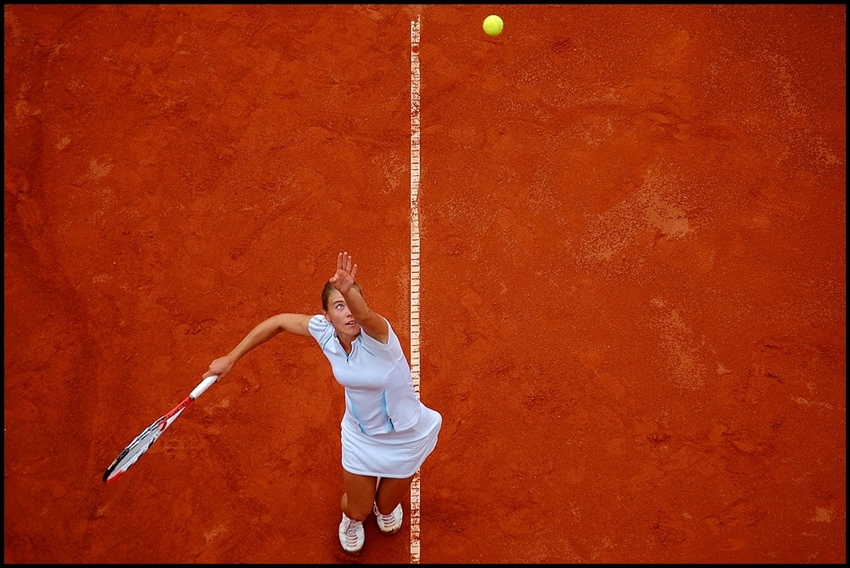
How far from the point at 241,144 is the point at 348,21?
5.43 ft

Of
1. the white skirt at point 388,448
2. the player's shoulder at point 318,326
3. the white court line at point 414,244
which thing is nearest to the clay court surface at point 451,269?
the white court line at point 414,244

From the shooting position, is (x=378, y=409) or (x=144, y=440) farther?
(x=144, y=440)

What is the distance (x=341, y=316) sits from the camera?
4301 millimetres

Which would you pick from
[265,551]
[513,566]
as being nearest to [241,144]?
[265,551]

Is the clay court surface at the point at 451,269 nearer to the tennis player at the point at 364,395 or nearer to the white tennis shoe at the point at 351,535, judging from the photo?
the white tennis shoe at the point at 351,535

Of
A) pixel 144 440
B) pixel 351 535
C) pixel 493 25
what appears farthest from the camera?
pixel 493 25

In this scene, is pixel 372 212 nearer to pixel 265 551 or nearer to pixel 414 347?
pixel 414 347

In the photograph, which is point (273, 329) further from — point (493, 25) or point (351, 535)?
point (493, 25)

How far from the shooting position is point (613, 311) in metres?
6.30

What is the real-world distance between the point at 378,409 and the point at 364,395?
0.15 metres

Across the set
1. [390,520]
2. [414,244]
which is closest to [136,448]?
[390,520]

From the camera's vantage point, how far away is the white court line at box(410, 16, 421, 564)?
5.66 m

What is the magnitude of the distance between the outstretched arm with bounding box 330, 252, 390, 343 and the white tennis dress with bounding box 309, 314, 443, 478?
0.05m

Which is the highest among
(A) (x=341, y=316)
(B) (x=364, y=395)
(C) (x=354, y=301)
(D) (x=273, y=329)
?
(C) (x=354, y=301)
